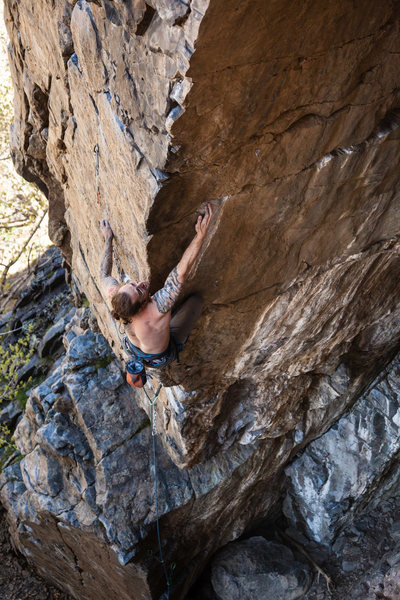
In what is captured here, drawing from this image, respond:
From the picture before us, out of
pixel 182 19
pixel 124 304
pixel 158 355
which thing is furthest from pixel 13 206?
pixel 182 19

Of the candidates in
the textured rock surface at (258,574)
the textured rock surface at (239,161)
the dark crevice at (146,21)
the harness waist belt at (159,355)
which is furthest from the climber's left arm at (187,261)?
the textured rock surface at (258,574)

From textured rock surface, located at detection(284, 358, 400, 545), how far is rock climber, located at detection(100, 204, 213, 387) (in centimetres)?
417

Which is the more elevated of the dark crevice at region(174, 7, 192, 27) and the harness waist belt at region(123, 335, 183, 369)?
the dark crevice at region(174, 7, 192, 27)

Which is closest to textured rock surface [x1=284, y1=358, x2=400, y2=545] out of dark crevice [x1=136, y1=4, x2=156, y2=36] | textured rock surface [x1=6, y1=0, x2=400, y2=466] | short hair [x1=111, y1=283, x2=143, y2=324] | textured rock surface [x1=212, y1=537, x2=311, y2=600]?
textured rock surface [x1=212, y1=537, x2=311, y2=600]

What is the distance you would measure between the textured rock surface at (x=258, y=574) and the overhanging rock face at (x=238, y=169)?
2.23 m

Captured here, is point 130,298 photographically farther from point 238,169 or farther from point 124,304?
point 238,169

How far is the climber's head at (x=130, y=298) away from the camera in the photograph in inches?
151

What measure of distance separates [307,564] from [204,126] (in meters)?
7.68

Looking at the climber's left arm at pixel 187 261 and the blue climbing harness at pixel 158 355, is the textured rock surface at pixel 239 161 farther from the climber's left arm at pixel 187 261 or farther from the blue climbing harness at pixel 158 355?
the blue climbing harness at pixel 158 355

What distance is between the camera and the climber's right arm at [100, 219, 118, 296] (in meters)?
4.32

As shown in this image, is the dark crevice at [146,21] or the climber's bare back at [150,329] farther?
the climber's bare back at [150,329]

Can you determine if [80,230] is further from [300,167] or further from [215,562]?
[215,562]

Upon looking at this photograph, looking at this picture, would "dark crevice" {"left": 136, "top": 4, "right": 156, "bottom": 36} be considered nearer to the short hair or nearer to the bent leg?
the short hair

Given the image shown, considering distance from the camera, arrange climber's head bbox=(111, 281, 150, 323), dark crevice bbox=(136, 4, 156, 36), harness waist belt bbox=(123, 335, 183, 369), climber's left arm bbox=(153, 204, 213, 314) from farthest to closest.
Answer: harness waist belt bbox=(123, 335, 183, 369) → climber's head bbox=(111, 281, 150, 323) → climber's left arm bbox=(153, 204, 213, 314) → dark crevice bbox=(136, 4, 156, 36)
